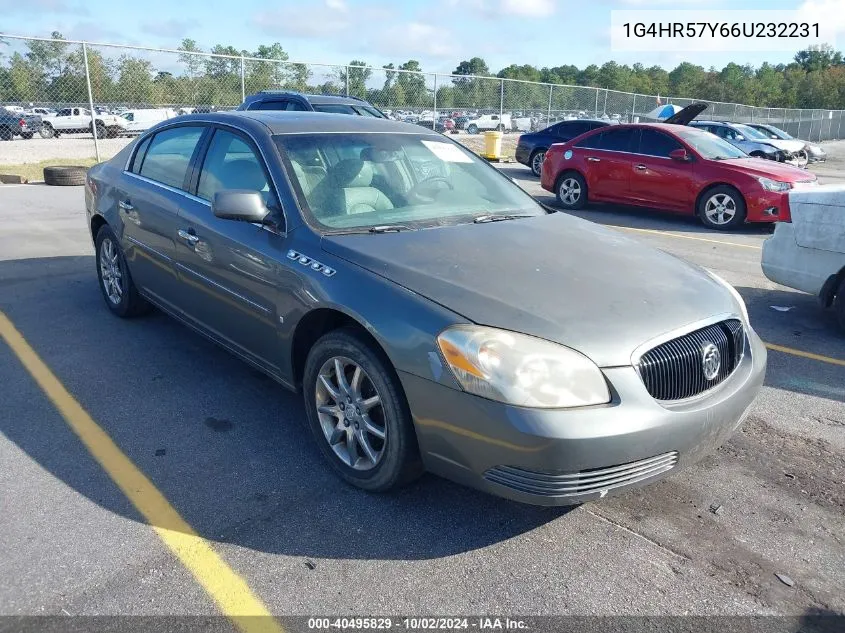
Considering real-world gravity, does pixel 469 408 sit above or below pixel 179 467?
above

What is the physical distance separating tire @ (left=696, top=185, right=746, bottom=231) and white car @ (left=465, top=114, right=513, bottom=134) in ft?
50.6

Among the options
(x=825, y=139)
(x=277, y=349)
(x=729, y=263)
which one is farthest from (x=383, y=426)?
(x=825, y=139)

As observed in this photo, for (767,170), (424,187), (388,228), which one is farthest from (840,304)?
(767,170)

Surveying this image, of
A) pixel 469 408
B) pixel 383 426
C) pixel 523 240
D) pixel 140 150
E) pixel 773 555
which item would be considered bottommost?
pixel 773 555

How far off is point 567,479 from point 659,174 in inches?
366

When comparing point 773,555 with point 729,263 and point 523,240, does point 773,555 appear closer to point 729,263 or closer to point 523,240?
point 523,240

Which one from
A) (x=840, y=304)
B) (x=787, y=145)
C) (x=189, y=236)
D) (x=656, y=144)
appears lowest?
(x=840, y=304)

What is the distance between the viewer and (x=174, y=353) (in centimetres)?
474

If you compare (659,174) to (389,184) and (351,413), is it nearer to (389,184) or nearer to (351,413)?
(389,184)

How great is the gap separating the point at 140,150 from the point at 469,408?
3.71m

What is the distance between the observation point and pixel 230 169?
13.0 ft

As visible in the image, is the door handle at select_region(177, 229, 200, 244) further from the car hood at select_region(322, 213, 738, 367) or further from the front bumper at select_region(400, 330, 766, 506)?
the front bumper at select_region(400, 330, 766, 506)

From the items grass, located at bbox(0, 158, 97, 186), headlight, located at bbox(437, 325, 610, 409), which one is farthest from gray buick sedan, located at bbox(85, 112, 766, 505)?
grass, located at bbox(0, 158, 97, 186)

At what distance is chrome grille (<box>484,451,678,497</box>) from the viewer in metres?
2.52
